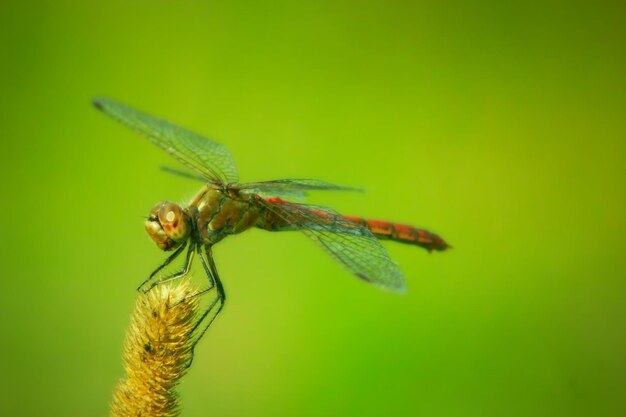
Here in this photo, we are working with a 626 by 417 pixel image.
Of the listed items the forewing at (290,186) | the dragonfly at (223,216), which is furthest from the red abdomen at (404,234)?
the forewing at (290,186)

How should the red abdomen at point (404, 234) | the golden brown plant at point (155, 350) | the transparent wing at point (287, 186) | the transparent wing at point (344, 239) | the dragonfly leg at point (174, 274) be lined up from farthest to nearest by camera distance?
the red abdomen at point (404, 234), the transparent wing at point (287, 186), the transparent wing at point (344, 239), the dragonfly leg at point (174, 274), the golden brown plant at point (155, 350)

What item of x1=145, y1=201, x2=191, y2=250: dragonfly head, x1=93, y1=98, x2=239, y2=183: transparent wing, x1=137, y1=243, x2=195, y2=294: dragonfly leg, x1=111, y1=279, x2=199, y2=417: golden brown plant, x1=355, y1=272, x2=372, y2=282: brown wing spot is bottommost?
x1=111, y1=279, x2=199, y2=417: golden brown plant

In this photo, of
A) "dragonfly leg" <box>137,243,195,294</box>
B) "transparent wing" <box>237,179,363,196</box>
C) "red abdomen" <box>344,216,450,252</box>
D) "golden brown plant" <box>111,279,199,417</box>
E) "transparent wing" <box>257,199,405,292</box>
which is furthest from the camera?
"red abdomen" <box>344,216,450,252</box>

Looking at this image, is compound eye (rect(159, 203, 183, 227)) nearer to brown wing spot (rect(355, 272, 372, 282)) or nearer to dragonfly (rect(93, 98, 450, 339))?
dragonfly (rect(93, 98, 450, 339))

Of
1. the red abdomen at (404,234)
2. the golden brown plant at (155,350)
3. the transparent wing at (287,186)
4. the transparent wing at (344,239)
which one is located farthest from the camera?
the red abdomen at (404,234)

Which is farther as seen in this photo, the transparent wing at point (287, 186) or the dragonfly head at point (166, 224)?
the transparent wing at point (287, 186)

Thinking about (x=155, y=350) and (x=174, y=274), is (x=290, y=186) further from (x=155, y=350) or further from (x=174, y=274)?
(x=155, y=350)

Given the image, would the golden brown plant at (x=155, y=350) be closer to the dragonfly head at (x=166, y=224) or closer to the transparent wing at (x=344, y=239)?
the dragonfly head at (x=166, y=224)

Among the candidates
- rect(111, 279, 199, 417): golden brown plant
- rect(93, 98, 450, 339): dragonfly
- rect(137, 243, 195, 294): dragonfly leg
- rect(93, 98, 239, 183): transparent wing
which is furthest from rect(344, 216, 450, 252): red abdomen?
rect(111, 279, 199, 417): golden brown plant

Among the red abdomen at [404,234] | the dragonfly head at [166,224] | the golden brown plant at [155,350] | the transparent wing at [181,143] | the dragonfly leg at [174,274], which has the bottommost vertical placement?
the golden brown plant at [155,350]
